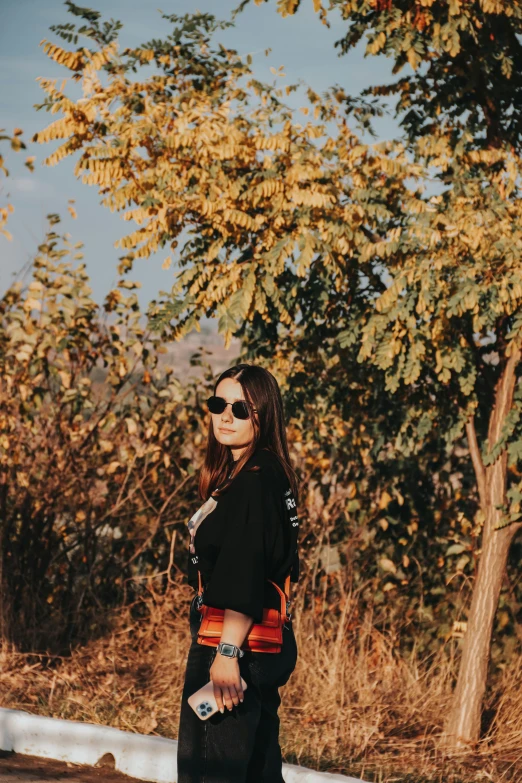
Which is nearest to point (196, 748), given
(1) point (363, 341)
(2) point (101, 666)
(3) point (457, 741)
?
(1) point (363, 341)

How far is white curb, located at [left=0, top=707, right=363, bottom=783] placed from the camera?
183 inches

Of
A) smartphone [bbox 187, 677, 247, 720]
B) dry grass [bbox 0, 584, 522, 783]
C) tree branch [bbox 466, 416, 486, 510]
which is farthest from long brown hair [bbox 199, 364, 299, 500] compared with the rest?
tree branch [bbox 466, 416, 486, 510]

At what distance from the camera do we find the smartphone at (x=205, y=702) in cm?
265

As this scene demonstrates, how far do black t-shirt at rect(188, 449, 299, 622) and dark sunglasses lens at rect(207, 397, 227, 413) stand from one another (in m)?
0.18

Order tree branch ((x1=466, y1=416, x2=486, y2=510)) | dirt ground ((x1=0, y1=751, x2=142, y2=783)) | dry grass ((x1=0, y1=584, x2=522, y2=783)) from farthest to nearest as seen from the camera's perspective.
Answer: tree branch ((x1=466, y1=416, x2=486, y2=510)) → dry grass ((x1=0, y1=584, x2=522, y2=783)) → dirt ground ((x1=0, y1=751, x2=142, y2=783))

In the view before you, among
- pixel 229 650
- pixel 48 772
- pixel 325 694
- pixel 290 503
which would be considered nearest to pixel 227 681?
pixel 229 650

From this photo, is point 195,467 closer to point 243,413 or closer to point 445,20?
point 445,20

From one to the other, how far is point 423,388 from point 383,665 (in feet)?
7.13

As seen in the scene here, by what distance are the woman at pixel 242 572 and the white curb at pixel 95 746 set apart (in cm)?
189

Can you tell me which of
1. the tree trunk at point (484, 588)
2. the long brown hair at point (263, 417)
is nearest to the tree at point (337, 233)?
the tree trunk at point (484, 588)

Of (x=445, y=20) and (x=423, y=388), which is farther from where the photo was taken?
(x=423, y=388)

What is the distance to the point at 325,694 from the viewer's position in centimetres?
627

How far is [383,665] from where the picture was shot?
6.93m

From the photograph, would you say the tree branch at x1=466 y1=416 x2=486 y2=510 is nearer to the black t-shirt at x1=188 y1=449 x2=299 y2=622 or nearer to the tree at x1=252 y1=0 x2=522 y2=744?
the tree at x1=252 y1=0 x2=522 y2=744
